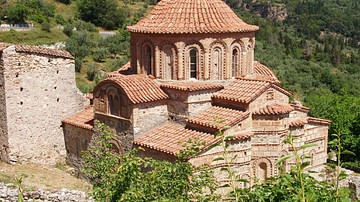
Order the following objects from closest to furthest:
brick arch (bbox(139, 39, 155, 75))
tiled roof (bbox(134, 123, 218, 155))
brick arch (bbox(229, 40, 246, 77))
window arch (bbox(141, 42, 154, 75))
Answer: tiled roof (bbox(134, 123, 218, 155))
brick arch (bbox(229, 40, 246, 77))
brick arch (bbox(139, 39, 155, 75))
window arch (bbox(141, 42, 154, 75))

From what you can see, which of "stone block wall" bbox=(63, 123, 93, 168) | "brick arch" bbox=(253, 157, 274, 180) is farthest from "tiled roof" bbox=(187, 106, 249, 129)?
"stone block wall" bbox=(63, 123, 93, 168)

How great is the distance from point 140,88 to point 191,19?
256 centimetres

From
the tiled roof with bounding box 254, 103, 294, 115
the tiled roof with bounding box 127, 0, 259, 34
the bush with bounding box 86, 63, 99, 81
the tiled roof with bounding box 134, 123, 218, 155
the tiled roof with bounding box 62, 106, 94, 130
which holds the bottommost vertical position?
the bush with bounding box 86, 63, 99, 81

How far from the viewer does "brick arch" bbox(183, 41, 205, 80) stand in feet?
45.7

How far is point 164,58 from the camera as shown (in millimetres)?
14195

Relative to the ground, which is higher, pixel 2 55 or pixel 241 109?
pixel 2 55

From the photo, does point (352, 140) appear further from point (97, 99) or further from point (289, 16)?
point (289, 16)

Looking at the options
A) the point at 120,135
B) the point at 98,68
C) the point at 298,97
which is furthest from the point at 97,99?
the point at 98,68

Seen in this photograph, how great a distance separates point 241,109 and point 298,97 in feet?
56.7

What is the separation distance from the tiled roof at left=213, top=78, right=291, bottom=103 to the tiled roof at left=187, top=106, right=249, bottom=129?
1.10 feet

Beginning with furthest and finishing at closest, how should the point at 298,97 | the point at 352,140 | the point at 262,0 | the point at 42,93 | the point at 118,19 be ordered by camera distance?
the point at 262,0, the point at 118,19, the point at 298,97, the point at 352,140, the point at 42,93

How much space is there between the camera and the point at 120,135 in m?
13.8

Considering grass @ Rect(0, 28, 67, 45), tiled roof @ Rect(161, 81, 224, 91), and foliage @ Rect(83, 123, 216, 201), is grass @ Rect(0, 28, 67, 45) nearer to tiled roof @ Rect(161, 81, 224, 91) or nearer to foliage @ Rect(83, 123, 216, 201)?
tiled roof @ Rect(161, 81, 224, 91)

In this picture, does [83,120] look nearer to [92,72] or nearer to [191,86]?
[191,86]
